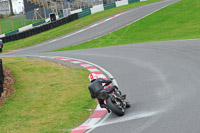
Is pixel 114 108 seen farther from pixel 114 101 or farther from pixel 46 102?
pixel 46 102

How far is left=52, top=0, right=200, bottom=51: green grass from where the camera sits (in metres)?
25.3

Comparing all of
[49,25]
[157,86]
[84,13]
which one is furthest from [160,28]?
[157,86]

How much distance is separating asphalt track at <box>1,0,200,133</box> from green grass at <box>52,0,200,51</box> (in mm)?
6278

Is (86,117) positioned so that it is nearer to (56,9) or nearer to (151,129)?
(151,129)

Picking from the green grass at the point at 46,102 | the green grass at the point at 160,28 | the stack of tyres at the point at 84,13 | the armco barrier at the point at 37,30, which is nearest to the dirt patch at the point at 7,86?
the green grass at the point at 46,102

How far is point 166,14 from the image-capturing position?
104ft

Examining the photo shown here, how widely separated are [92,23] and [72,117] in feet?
91.4

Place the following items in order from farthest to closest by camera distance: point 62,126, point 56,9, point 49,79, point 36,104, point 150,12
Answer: point 56,9, point 150,12, point 49,79, point 36,104, point 62,126

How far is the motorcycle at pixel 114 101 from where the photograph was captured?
8500 millimetres

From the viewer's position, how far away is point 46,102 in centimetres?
1105

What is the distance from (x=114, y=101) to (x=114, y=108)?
0.28 m

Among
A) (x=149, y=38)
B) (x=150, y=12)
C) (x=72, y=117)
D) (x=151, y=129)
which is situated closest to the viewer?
(x=151, y=129)

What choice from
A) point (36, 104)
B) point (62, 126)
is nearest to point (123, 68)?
point (36, 104)

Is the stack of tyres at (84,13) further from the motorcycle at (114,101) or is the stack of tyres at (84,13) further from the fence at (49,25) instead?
the motorcycle at (114,101)
